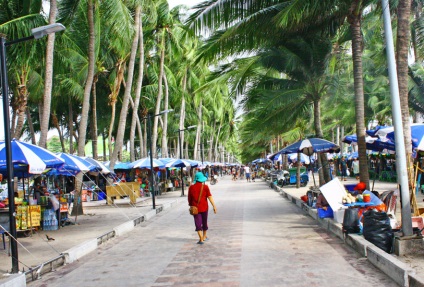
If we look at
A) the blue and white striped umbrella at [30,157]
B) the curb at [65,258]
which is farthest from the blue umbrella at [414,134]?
the blue and white striped umbrella at [30,157]

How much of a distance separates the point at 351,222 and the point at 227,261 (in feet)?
9.98

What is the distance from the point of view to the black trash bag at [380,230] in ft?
28.4

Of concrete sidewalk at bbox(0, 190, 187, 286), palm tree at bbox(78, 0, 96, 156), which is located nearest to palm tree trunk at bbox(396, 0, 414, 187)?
concrete sidewalk at bbox(0, 190, 187, 286)

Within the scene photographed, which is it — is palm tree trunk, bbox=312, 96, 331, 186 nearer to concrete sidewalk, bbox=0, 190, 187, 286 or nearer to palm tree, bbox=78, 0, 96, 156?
concrete sidewalk, bbox=0, 190, 187, 286

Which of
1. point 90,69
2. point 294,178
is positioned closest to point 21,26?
point 90,69

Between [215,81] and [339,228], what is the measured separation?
7707mm

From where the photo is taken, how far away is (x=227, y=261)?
8766 mm

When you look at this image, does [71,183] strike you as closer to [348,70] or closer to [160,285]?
[348,70]

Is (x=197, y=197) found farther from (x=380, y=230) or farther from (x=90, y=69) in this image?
(x=90, y=69)

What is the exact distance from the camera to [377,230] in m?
8.77

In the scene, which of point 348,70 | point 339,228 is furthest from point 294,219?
point 348,70

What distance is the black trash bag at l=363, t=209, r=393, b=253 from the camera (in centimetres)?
866

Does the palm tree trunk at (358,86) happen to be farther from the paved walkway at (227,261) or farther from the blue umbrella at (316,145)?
the blue umbrella at (316,145)

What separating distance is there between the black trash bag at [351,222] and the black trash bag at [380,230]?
116cm
